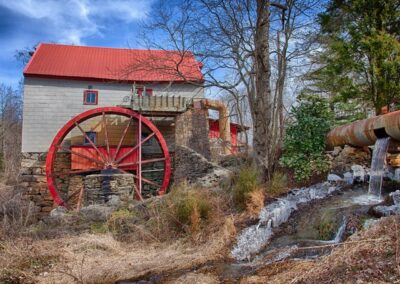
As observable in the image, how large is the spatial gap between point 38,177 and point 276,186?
1125 centimetres

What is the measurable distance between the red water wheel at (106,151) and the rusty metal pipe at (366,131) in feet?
24.1

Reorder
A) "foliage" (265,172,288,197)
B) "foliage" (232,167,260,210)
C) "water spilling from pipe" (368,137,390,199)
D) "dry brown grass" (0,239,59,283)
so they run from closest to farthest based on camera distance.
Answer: "dry brown grass" (0,239,59,283), "foliage" (232,167,260,210), "water spilling from pipe" (368,137,390,199), "foliage" (265,172,288,197)

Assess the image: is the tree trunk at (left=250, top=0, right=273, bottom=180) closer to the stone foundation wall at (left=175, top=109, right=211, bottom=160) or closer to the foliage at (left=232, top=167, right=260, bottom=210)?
the foliage at (left=232, top=167, right=260, bottom=210)

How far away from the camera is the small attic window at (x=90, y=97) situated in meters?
16.3

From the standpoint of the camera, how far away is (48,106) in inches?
623

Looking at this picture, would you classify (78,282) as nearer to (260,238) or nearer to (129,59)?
(260,238)

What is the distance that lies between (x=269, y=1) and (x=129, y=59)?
10.8 meters

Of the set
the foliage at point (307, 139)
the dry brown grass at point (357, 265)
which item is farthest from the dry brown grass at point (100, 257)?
the foliage at point (307, 139)

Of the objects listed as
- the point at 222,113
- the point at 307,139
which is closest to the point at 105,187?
the point at 222,113

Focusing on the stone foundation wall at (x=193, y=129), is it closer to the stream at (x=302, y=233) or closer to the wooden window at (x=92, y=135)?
the wooden window at (x=92, y=135)

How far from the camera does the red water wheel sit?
1447 cm

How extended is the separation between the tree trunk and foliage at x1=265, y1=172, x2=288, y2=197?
0.51m

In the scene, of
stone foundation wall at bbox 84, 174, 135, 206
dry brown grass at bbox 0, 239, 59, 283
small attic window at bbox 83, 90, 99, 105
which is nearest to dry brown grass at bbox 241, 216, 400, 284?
dry brown grass at bbox 0, 239, 59, 283

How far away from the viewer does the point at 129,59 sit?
1794cm
